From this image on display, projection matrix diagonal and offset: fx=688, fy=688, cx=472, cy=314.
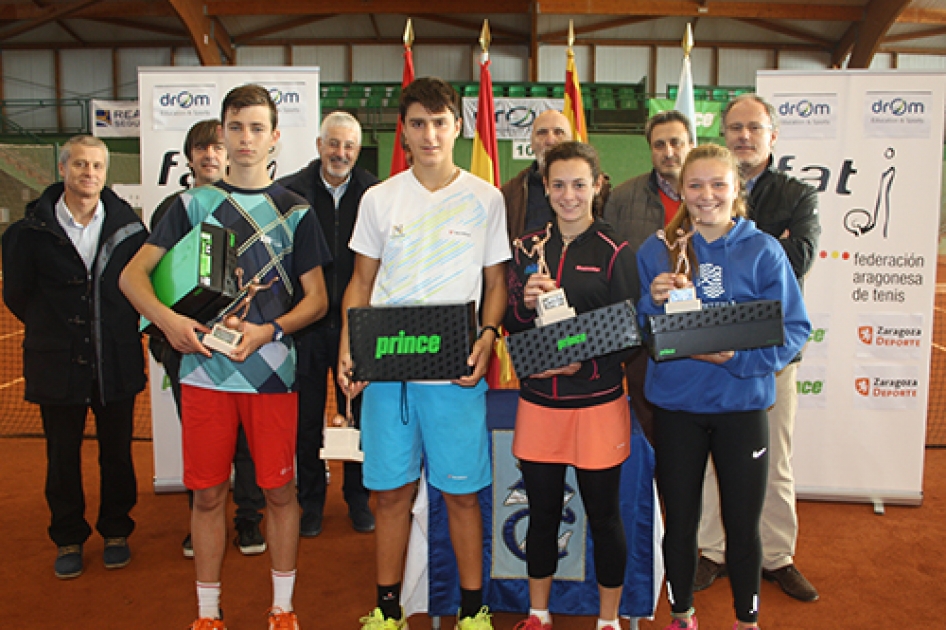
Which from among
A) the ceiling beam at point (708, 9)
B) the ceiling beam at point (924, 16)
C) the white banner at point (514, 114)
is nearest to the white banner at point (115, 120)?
the white banner at point (514, 114)

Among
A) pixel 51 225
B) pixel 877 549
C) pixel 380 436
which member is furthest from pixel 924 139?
pixel 51 225

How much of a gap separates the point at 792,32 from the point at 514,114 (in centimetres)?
956

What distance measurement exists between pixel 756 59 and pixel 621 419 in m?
19.9

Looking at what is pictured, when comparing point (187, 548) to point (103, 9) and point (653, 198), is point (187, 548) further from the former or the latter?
point (103, 9)

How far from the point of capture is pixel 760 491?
2.38m

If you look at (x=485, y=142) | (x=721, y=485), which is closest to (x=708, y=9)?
(x=485, y=142)

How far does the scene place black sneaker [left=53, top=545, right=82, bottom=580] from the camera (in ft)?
10.7

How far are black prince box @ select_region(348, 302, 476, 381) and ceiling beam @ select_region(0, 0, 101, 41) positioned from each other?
19.1m

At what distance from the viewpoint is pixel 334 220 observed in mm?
3736

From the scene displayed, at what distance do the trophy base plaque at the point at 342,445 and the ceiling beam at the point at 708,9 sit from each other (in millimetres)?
14885

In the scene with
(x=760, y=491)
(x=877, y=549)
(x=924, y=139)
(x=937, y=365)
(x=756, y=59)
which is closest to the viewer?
(x=760, y=491)

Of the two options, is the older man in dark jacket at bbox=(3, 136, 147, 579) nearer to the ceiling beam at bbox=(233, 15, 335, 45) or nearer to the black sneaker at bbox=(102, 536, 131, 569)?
the black sneaker at bbox=(102, 536, 131, 569)

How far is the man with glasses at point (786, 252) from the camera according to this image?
2.97 meters

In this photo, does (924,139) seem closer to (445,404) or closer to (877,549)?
(877,549)
